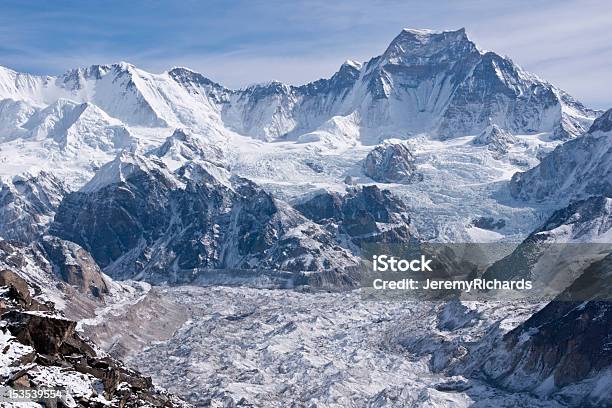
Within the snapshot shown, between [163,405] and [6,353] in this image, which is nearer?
[6,353]

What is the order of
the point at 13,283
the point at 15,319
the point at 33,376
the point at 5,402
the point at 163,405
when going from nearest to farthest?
1. the point at 5,402
2. the point at 33,376
3. the point at 15,319
4. the point at 163,405
5. the point at 13,283

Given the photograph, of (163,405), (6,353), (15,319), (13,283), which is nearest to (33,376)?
(6,353)

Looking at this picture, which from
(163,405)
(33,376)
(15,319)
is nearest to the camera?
(33,376)

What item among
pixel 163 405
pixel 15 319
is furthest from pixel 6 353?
pixel 163 405

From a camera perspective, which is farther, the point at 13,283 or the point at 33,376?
the point at 13,283

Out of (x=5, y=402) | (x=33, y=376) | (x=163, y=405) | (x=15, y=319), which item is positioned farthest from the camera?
(x=163, y=405)

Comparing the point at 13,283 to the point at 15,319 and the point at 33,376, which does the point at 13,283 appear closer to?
the point at 15,319

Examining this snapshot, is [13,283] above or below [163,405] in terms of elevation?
above

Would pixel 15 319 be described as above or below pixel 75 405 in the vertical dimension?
above

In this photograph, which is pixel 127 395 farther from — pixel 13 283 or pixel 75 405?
pixel 13 283
